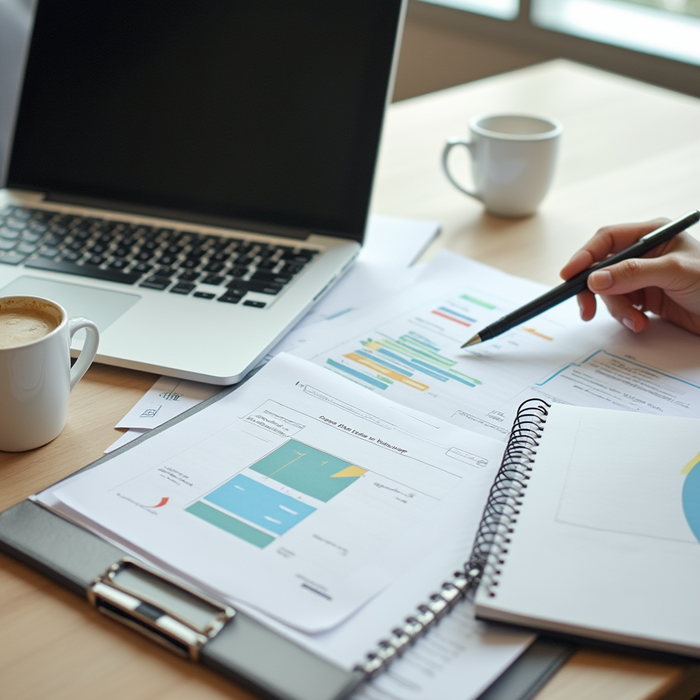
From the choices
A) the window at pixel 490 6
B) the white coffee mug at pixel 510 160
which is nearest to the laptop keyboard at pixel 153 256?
the white coffee mug at pixel 510 160

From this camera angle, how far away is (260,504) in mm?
531

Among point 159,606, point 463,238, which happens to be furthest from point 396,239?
point 159,606

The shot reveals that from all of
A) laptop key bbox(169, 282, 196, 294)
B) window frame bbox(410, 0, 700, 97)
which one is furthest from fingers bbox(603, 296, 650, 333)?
window frame bbox(410, 0, 700, 97)

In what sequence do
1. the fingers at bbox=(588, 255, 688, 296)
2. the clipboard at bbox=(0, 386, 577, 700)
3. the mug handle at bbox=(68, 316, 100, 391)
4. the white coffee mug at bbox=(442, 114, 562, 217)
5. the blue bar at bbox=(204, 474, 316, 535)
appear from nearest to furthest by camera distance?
the clipboard at bbox=(0, 386, 577, 700) → the blue bar at bbox=(204, 474, 316, 535) → the mug handle at bbox=(68, 316, 100, 391) → the fingers at bbox=(588, 255, 688, 296) → the white coffee mug at bbox=(442, 114, 562, 217)

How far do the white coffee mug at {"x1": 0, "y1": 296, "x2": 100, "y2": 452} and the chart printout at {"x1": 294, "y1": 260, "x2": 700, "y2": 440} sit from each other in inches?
8.8

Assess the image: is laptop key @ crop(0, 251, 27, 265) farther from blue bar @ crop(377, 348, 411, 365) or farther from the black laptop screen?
blue bar @ crop(377, 348, 411, 365)

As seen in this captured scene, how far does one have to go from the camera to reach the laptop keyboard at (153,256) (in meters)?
0.81

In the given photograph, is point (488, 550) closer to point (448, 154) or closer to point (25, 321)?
point (25, 321)

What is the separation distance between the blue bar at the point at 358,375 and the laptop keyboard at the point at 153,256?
→ 112mm

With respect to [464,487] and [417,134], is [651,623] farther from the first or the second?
[417,134]

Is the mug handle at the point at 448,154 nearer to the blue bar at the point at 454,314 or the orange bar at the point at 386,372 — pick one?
the blue bar at the point at 454,314

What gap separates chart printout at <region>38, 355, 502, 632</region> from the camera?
48 centimetres

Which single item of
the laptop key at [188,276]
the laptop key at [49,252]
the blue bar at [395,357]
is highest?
the laptop key at [49,252]

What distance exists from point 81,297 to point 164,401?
0.20 metres
